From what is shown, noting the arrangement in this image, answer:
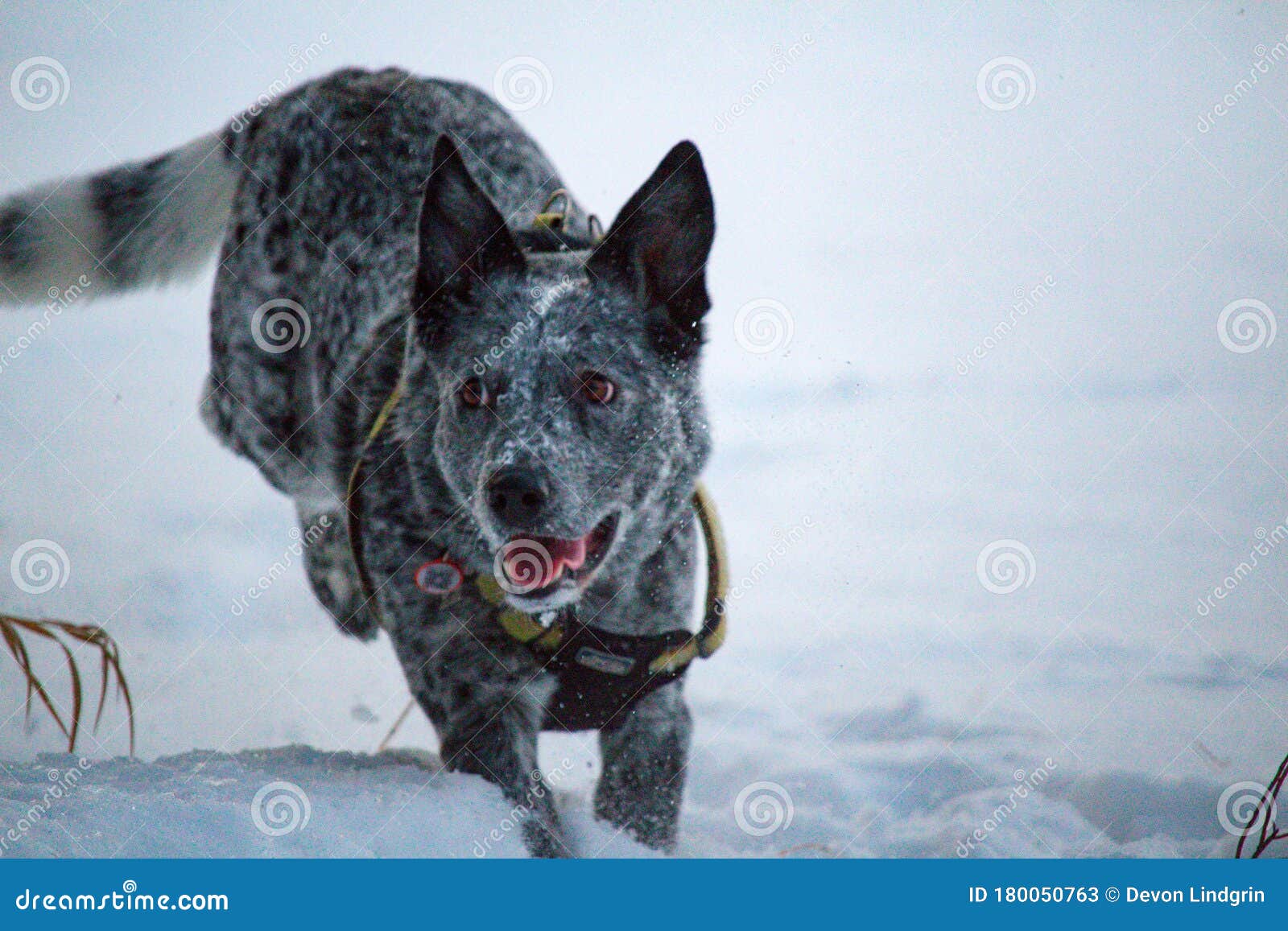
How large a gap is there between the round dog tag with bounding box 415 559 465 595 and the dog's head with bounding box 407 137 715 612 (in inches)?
1.8

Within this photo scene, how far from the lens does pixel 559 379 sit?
2342 millimetres

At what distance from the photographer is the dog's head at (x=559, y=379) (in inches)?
89.9

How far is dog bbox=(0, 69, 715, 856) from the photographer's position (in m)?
2.33

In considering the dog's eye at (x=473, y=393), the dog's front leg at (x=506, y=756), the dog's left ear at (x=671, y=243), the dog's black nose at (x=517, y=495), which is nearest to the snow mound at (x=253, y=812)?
the dog's front leg at (x=506, y=756)

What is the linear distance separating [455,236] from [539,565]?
784 mm

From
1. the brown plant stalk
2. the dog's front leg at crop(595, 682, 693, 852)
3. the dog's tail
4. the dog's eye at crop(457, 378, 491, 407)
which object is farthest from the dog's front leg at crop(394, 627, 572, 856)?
the dog's tail

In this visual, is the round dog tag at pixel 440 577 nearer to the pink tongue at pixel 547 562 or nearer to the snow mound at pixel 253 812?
the pink tongue at pixel 547 562

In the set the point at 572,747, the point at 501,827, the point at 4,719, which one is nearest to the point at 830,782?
the point at 572,747

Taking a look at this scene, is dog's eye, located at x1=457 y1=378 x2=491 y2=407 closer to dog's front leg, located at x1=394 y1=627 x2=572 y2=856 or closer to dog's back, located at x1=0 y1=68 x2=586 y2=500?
dog's front leg, located at x1=394 y1=627 x2=572 y2=856

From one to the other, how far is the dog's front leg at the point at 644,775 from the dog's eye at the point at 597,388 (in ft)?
2.54

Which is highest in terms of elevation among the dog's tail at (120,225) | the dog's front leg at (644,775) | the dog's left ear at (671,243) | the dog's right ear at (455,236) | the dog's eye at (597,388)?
the dog's left ear at (671,243)

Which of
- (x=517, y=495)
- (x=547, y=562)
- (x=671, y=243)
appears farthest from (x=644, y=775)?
(x=671, y=243)

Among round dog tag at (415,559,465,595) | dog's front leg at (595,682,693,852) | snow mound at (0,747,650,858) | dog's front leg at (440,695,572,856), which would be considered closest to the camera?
snow mound at (0,747,650,858)

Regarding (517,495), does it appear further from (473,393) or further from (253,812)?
(253,812)
